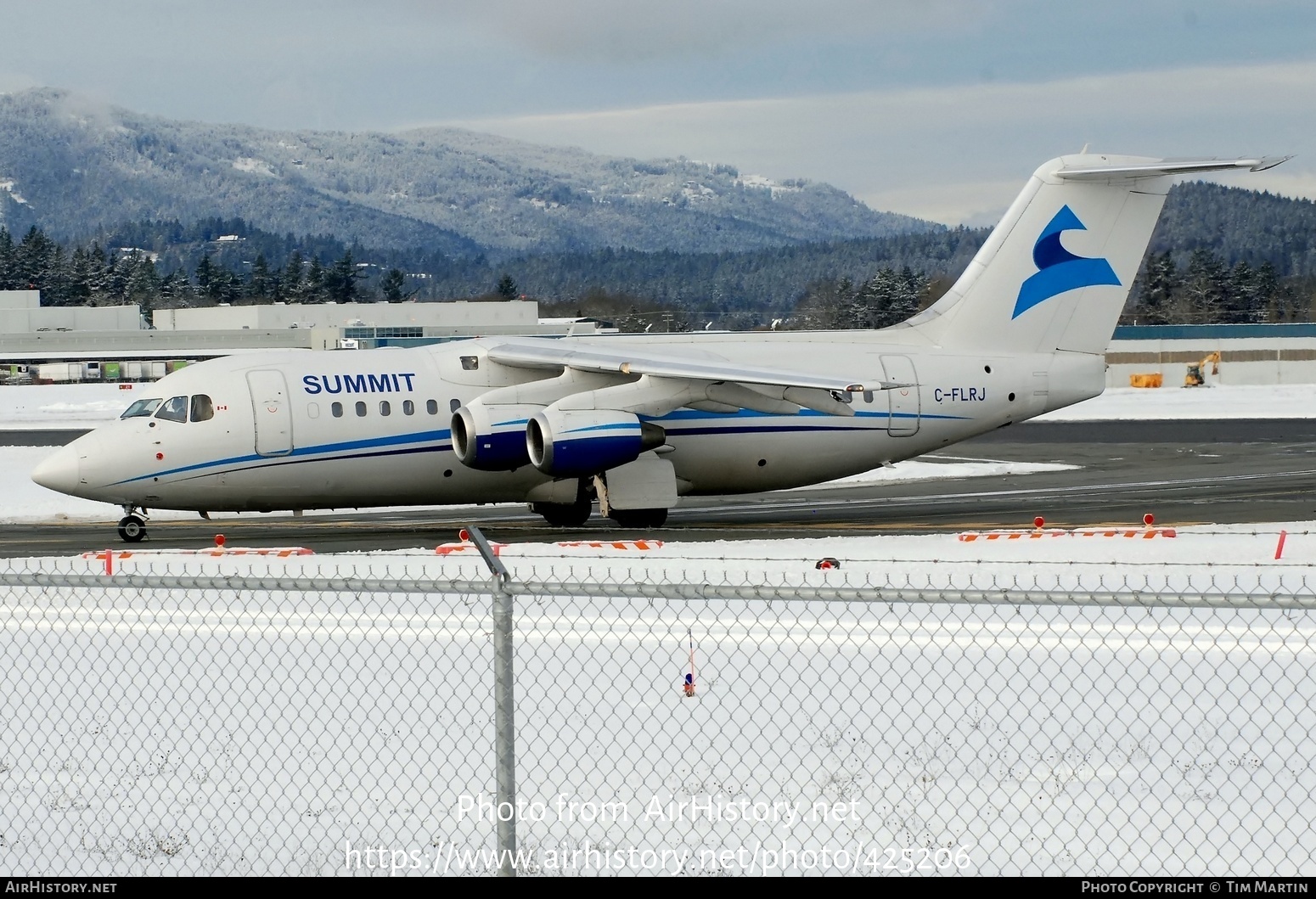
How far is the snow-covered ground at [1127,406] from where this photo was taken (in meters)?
64.2

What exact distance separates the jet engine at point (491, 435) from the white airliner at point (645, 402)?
0.03 metres

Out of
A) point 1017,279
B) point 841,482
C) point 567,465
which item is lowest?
point 841,482

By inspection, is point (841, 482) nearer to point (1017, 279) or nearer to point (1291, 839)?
point (1017, 279)

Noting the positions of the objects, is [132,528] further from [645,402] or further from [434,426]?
[645,402]

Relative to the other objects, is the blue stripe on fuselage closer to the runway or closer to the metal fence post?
the runway

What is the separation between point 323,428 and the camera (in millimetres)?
26266

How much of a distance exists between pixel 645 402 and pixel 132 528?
914 centimetres

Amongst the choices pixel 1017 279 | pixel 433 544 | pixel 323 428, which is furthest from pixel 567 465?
pixel 1017 279

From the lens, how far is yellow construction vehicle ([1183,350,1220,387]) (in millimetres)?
84562

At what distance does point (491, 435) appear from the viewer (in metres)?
26.1

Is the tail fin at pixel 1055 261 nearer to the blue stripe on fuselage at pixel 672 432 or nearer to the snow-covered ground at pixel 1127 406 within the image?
the blue stripe on fuselage at pixel 672 432

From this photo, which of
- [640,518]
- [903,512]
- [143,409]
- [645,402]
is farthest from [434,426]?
[903,512]

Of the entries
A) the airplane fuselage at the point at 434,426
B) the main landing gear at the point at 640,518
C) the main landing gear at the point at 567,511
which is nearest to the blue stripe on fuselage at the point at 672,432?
the airplane fuselage at the point at 434,426

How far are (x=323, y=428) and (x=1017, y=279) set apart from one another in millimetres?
13183
